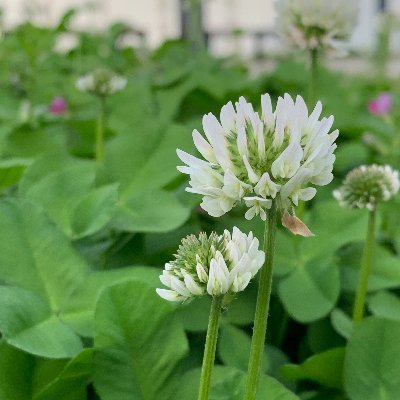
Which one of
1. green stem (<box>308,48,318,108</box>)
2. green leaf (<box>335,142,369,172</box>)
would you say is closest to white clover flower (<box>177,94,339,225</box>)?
green stem (<box>308,48,318,108</box>)

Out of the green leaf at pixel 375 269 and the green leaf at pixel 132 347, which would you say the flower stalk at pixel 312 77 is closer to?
the green leaf at pixel 375 269

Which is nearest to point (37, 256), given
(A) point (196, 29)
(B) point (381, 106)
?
(B) point (381, 106)

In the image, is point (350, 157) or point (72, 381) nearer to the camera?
point (72, 381)

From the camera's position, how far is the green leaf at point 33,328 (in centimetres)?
58

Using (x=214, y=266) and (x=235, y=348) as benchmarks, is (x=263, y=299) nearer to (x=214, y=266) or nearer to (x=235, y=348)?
(x=214, y=266)

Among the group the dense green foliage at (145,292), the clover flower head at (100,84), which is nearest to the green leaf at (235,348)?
the dense green foliage at (145,292)

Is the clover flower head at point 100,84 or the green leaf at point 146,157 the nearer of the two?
the green leaf at point 146,157

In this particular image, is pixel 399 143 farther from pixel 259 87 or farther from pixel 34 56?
pixel 34 56

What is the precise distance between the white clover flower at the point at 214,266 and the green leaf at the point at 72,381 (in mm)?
130

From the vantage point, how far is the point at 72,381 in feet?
1.98

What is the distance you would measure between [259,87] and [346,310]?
90 centimetres

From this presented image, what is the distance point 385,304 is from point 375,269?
0.18 feet

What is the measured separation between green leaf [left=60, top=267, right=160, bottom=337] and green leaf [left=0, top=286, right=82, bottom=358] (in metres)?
0.02

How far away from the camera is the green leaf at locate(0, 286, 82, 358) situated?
0.58 meters
